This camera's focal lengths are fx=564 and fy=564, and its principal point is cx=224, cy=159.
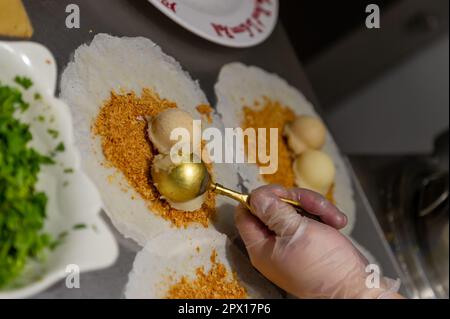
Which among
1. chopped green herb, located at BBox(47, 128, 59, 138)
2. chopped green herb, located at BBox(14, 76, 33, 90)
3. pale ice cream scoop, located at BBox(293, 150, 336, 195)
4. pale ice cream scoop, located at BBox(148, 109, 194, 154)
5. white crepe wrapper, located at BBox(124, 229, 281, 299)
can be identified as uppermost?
chopped green herb, located at BBox(14, 76, 33, 90)

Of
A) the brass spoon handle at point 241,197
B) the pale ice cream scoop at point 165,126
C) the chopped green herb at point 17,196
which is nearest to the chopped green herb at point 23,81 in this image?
the chopped green herb at point 17,196

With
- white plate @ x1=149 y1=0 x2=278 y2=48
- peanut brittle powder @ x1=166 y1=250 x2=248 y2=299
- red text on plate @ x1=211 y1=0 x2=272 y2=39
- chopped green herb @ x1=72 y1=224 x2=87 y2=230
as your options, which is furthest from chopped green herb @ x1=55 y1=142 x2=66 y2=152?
red text on plate @ x1=211 y1=0 x2=272 y2=39

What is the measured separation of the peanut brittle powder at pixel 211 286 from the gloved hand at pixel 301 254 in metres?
0.05

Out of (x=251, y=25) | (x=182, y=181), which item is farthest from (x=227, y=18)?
(x=182, y=181)

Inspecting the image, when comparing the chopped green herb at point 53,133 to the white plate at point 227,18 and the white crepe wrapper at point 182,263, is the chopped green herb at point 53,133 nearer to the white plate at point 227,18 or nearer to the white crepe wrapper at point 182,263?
the white crepe wrapper at point 182,263

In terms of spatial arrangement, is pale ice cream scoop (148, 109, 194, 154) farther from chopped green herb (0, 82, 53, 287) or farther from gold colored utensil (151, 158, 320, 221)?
chopped green herb (0, 82, 53, 287)

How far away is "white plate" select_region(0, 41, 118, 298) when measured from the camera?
659 millimetres

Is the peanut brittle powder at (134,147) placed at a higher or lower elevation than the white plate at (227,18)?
lower

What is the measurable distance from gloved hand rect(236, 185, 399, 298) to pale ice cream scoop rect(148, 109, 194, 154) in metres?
0.16

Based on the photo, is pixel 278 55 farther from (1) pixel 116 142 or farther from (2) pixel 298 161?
(1) pixel 116 142

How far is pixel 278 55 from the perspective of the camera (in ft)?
4.28

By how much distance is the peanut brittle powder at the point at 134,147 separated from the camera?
858 mm

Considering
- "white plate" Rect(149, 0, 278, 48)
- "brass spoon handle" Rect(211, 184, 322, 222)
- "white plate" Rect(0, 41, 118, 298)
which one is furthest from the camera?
"white plate" Rect(149, 0, 278, 48)
